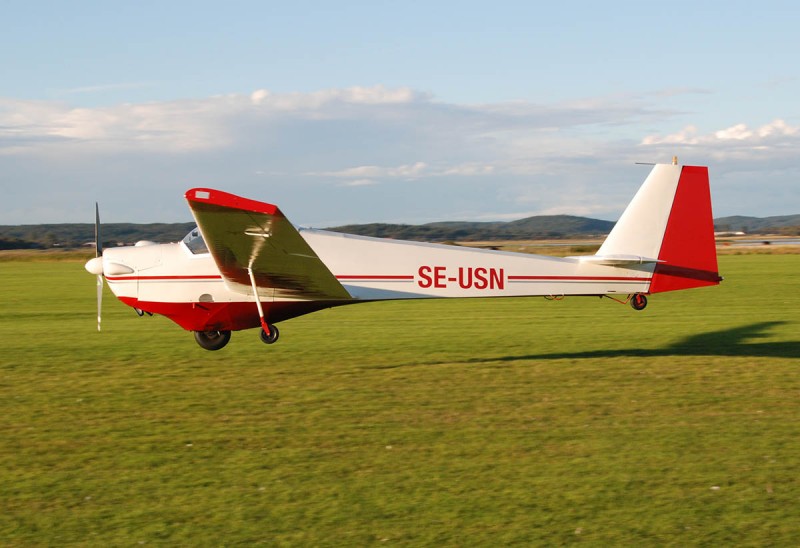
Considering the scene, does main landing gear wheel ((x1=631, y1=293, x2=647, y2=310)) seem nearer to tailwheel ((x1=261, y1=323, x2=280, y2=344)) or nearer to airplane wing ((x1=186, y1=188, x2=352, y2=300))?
airplane wing ((x1=186, y1=188, x2=352, y2=300))

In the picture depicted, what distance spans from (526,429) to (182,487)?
348 cm

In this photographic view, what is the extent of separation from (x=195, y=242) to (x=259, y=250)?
5.67ft

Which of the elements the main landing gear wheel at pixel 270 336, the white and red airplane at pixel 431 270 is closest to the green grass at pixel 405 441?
the main landing gear wheel at pixel 270 336

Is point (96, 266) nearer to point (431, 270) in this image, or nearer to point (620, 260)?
point (431, 270)

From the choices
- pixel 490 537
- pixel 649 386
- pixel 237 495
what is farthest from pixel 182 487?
pixel 649 386

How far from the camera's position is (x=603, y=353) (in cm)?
1329

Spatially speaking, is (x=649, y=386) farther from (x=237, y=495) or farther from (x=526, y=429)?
(x=237, y=495)

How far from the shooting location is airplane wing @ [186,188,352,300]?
1018 centimetres

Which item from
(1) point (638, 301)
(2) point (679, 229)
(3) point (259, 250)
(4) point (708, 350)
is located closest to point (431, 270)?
(3) point (259, 250)

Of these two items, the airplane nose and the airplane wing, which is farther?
the airplane nose

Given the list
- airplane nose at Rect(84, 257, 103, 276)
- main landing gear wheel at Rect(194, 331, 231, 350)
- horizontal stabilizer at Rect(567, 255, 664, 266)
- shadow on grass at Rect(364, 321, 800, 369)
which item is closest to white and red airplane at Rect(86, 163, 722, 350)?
horizontal stabilizer at Rect(567, 255, 664, 266)

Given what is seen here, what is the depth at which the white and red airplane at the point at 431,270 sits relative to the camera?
39.9 feet

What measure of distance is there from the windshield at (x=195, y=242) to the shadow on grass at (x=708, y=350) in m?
4.62

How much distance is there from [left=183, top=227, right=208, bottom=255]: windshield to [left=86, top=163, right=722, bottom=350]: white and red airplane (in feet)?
0.05
